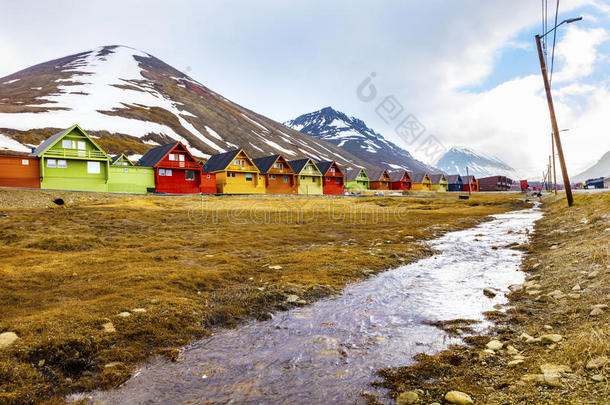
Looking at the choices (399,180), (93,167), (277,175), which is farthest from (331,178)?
(93,167)

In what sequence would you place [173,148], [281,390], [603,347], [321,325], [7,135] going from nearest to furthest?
[603,347] → [281,390] → [321,325] → [173,148] → [7,135]

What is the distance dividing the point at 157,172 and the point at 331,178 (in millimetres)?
43106

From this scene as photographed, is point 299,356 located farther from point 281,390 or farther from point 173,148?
point 173,148

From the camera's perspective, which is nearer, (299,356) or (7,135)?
(299,356)

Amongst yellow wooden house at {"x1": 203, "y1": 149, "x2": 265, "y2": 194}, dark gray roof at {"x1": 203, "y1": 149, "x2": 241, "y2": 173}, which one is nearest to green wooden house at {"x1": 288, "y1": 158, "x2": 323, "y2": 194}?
yellow wooden house at {"x1": 203, "y1": 149, "x2": 265, "y2": 194}

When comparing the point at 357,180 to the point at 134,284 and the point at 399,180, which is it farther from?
the point at 134,284

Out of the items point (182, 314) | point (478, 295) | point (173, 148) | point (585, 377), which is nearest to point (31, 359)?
point (182, 314)

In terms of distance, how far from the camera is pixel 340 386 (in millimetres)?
4668

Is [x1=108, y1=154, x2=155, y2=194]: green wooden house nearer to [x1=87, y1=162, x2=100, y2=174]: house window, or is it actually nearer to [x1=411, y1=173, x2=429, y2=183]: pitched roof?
[x1=87, y1=162, x2=100, y2=174]: house window

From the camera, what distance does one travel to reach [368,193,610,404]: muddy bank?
3.63 m

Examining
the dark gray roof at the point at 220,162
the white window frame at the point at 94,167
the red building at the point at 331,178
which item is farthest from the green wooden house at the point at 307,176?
the white window frame at the point at 94,167

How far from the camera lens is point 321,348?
589cm

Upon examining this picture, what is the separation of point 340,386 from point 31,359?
4.92m

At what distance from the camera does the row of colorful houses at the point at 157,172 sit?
42459mm
